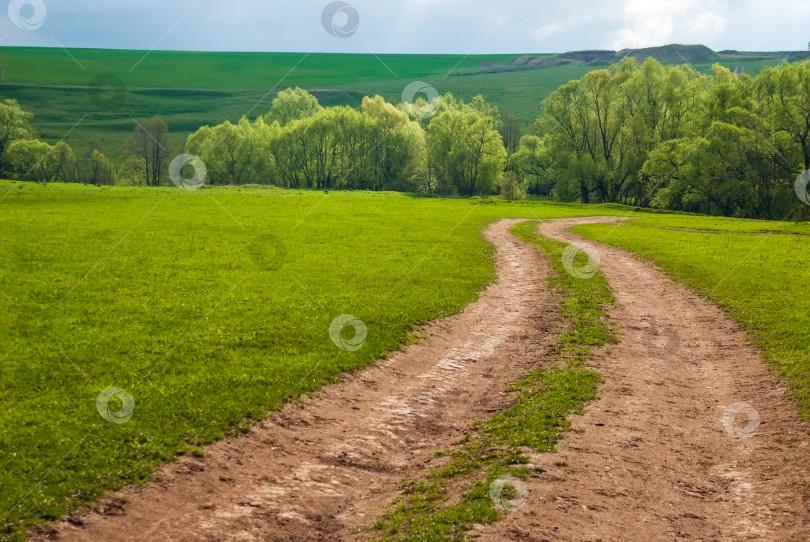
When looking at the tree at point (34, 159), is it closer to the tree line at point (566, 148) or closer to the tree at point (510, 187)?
the tree line at point (566, 148)

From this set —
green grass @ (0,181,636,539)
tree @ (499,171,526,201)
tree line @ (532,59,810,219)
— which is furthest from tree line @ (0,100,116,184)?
tree line @ (532,59,810,219)

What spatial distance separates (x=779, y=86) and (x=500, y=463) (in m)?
88.7

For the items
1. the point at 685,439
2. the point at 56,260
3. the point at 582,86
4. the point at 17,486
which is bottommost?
the point at 685,439

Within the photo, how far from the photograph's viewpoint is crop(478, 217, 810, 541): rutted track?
8.86 meters

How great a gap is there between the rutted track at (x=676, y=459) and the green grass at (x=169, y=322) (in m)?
6.92

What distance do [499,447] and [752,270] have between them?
25.3m

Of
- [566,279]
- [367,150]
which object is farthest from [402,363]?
[367,150]

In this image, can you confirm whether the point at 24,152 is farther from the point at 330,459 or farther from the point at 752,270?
the point at 752,270

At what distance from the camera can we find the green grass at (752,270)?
17797 mm

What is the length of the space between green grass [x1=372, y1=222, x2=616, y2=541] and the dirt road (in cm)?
36

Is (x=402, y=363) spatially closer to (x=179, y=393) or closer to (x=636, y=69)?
(x=179, y=393)

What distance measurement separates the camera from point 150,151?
127750 mm

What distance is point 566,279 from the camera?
94.9ft

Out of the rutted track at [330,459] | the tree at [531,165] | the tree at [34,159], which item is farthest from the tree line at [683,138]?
the tree at [34,159]
